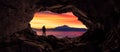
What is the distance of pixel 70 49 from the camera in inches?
364

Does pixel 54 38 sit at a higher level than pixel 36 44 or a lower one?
higher

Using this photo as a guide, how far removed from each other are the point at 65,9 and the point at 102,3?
1069 mm

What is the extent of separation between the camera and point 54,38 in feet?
31.4

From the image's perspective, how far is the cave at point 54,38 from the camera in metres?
9.05

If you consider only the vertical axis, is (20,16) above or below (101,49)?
above

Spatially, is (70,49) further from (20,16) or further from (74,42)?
(20,16)

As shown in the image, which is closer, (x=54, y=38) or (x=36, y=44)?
(x=36, y=44)

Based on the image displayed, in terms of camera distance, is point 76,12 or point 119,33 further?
point 76,12

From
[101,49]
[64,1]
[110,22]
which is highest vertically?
[64,1]

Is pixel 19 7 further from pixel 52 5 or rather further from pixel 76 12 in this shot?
pixel 76 12

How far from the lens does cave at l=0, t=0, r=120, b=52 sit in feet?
29.7

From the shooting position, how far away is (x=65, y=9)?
32.2ft

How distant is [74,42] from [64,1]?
43.7 inches

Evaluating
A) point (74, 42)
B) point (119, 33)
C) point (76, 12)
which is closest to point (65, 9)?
point (76, 12)
